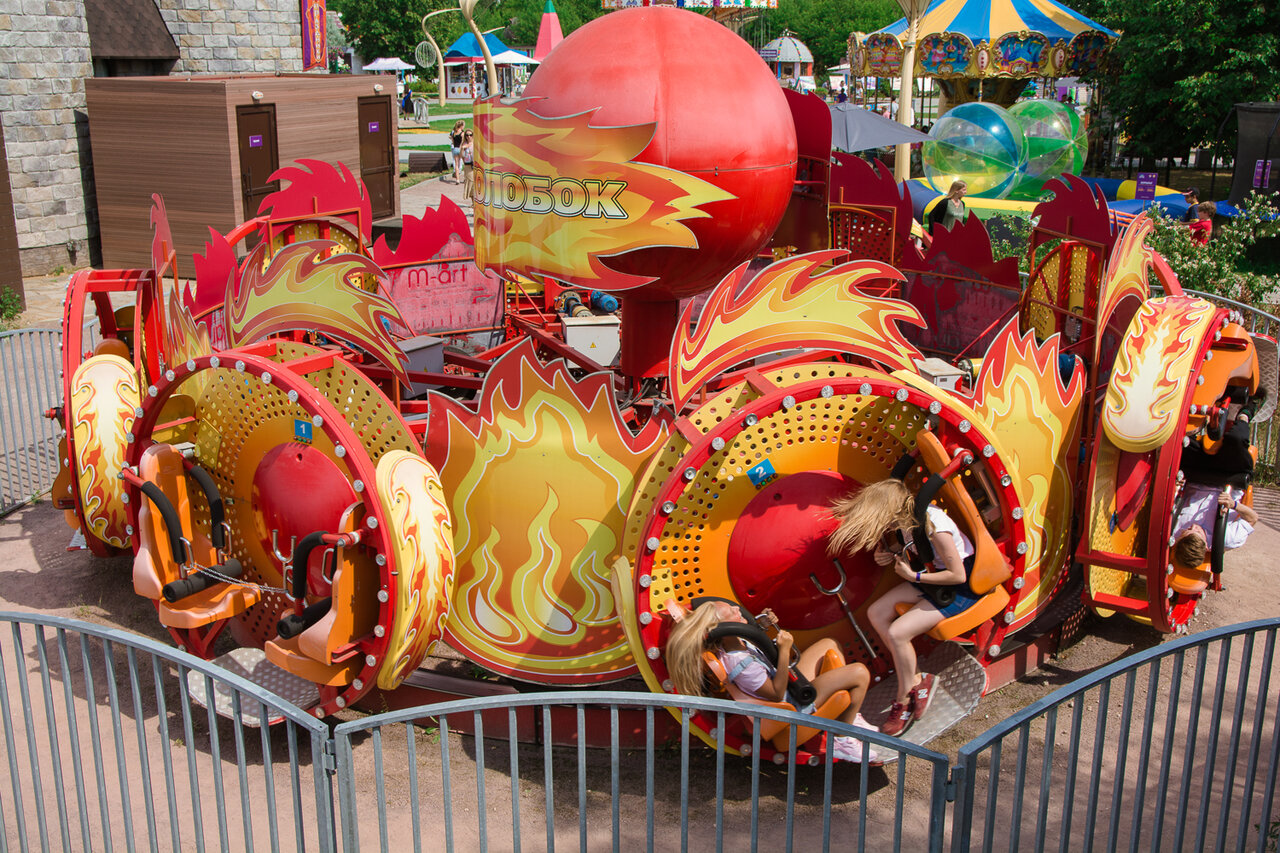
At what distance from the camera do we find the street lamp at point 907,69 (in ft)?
54.4

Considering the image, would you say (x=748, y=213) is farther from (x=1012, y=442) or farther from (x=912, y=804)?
(x=912, y=804)

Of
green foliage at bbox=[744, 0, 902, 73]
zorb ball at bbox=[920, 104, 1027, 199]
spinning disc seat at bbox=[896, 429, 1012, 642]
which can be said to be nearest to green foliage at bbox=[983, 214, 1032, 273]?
zorb ball at bbox=[920, 104, 1027, 199]

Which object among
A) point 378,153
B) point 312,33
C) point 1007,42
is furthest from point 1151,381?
point 1007,42

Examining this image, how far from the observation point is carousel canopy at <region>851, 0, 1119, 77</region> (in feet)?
89.8

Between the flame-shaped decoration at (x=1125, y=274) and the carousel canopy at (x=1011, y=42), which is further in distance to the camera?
the carousel canopy at (x=1011, y=42)

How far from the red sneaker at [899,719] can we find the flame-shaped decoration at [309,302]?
10.2 ft

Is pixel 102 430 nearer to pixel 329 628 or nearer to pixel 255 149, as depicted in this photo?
pixel 329 628

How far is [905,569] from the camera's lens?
5297 millimetres

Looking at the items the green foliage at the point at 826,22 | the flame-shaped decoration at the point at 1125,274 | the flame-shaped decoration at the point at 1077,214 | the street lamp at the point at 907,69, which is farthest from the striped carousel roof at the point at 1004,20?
the green foliage at the point at 826,22

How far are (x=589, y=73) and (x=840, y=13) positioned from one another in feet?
207

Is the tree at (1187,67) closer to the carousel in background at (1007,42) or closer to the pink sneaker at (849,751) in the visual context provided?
the carousel in background at (1007,42)

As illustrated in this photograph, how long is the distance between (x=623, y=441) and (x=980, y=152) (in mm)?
18424

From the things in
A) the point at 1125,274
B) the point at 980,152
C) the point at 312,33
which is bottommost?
the point at 1125,274

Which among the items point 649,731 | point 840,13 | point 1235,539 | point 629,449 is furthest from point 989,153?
point 840,13
